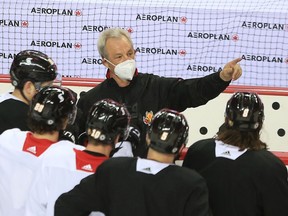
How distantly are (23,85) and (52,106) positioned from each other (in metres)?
0.49

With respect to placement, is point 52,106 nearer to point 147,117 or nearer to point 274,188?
point 147,117

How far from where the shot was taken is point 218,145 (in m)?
3.26

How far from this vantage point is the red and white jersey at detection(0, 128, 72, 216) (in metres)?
3.36

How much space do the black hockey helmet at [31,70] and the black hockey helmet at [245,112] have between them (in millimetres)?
1088

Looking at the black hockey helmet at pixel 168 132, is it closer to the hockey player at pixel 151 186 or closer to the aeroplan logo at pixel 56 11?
the hockey player at pixel 151 186

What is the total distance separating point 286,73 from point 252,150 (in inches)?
293

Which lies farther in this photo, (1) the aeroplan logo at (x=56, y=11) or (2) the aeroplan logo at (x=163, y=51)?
(2) the aeroplan logo at (x=163, y=51)

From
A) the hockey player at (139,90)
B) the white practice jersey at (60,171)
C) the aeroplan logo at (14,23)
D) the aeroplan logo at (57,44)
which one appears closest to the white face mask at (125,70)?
the hockey player at (139,90)

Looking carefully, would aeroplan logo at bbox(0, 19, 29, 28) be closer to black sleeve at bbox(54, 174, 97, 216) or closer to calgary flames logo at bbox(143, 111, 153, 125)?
calgary flames logo at bbox(143, 111, 153, 125)

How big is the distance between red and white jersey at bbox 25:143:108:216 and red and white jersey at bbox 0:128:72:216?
0.53 feet

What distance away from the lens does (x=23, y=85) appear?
3.75 metres

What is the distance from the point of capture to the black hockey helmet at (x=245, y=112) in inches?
127

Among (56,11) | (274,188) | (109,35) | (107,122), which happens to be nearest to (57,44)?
(56,11)

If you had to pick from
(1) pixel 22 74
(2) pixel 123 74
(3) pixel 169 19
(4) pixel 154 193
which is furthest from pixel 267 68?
(4) pixel 154 193
